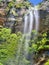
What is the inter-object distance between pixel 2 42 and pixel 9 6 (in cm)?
489

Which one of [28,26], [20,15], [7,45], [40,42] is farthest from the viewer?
[20,15]

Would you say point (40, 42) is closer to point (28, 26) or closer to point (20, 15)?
point (28, 26)

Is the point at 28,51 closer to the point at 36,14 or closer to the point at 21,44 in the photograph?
the point at 21,44

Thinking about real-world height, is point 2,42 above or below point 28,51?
above

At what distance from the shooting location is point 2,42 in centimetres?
809

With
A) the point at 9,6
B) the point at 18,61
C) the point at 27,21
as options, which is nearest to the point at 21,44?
the point at 18,61

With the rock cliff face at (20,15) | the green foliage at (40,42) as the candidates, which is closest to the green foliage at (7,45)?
the green foliage at (40,42)

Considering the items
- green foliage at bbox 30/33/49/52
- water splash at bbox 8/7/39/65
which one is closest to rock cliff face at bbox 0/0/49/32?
water splash at bbox 8/7/39/65

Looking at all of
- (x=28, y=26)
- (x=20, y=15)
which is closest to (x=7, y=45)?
(x=28, y=26)

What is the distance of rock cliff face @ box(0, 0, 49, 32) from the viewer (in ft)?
37.1

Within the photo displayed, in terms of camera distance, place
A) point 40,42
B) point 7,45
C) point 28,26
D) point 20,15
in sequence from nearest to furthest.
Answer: point 7,45
point 40,42
point 28,26
point 20,15

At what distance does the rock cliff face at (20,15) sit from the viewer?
11.3 meters

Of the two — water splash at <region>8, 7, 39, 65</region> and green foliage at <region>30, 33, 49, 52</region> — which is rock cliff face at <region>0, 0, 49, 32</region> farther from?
green foliage at <region>30, 33, 49, 52</region>

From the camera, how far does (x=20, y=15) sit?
12219mm
